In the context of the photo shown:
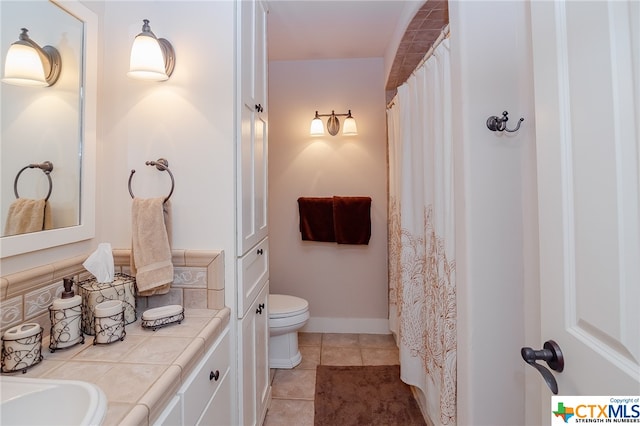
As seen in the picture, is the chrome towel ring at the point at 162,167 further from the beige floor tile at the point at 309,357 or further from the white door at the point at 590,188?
the beige floor tile at the point at 309,357

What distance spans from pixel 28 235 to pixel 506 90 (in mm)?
1628

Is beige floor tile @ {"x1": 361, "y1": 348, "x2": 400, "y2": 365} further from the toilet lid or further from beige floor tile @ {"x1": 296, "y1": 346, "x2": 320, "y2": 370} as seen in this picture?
the toilet lid

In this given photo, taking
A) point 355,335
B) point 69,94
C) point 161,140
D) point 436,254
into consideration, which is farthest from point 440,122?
point 355,335

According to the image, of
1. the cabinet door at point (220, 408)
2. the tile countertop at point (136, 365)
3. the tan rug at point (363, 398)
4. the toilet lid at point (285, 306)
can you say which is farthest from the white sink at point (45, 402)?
the toilet lid at point (285, 306)

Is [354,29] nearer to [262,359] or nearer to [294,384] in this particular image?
[262,359]

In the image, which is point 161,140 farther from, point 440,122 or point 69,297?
point 440,122

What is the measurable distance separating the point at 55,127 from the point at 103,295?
0.58 meters

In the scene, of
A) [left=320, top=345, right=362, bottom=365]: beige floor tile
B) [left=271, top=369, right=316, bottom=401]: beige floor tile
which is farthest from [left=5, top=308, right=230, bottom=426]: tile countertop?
[left=320, top=345, right=362, bottom=365]: beige floor tile

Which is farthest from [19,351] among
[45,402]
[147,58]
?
[147,58]

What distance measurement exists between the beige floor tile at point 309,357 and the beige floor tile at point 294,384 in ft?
0.21

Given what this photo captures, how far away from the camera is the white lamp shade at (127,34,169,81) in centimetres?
109

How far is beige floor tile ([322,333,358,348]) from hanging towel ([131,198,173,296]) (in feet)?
5.93

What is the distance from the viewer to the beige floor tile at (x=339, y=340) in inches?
104

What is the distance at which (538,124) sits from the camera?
0.76 meters
